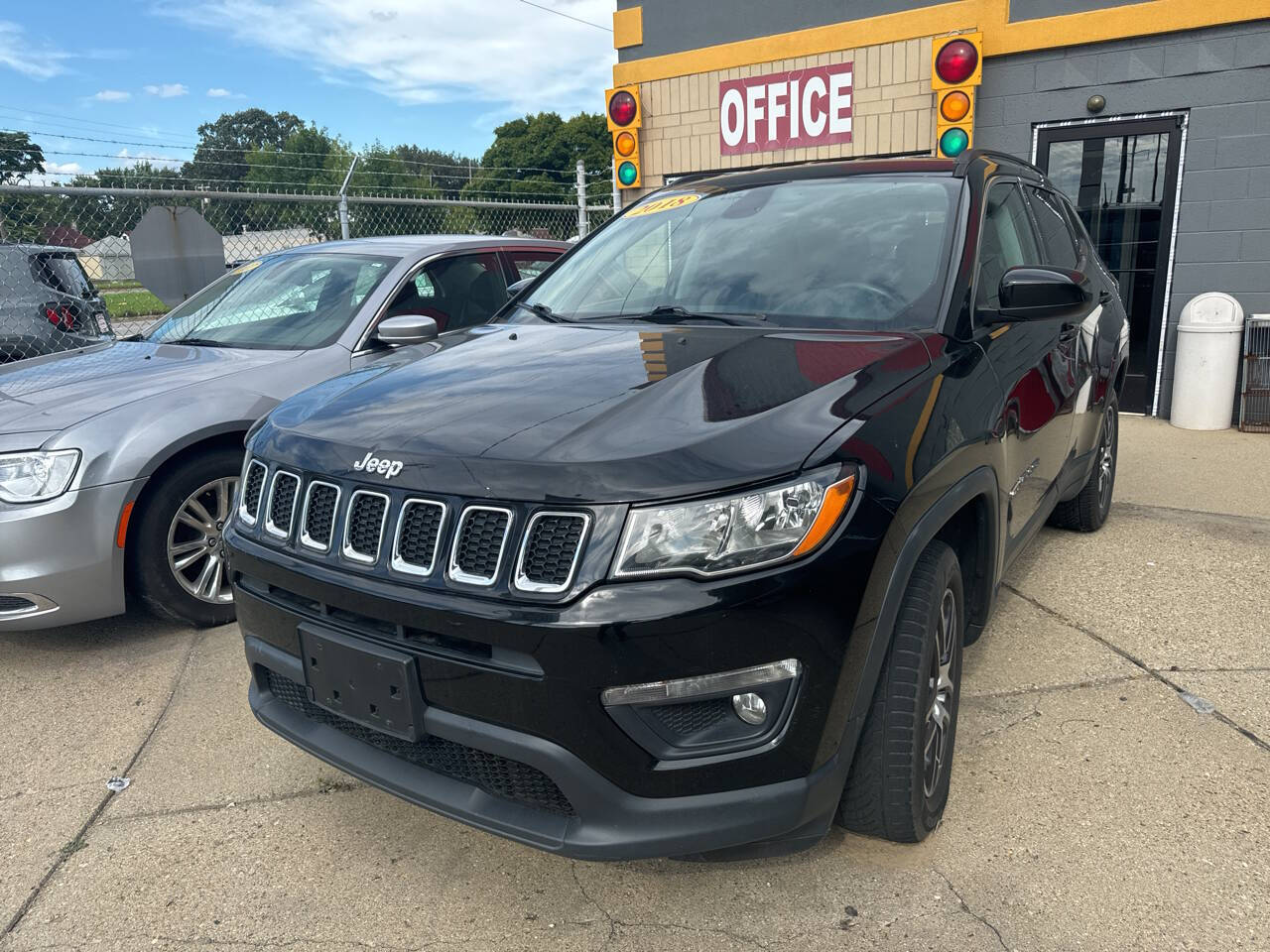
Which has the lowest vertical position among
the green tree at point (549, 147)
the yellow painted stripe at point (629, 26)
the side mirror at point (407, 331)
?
the side mirror at point (407, 331)

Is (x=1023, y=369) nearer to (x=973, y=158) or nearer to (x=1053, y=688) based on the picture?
(x=973, y=158)

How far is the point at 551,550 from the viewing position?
188 centimetres

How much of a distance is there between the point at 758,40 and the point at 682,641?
27.4ft

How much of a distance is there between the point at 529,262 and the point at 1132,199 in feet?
16.8

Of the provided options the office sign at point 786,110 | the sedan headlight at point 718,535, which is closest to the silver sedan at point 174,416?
the sedan headlight at point 718,535

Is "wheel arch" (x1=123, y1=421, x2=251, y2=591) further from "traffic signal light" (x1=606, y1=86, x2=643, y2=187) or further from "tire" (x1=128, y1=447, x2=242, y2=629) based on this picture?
"traffic signal light" (x1=606, y1=86, x2=643, y2=187)

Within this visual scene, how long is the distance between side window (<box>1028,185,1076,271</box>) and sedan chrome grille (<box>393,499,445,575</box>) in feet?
9.28

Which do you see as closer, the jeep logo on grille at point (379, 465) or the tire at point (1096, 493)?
the jeep logo on grille at point (379, 465)

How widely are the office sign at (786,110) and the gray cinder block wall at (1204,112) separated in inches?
60.5

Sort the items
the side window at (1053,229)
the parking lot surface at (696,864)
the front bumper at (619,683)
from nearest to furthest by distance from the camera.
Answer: the front bumper at (619,683), the parking lot surface at (696,864), the side window at (1053,229)

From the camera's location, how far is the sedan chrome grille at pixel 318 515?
7.22ft

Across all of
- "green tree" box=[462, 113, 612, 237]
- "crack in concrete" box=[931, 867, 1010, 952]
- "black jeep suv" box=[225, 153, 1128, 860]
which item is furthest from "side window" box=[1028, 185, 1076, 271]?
"green tree" box=[462, 113, 612, 237]

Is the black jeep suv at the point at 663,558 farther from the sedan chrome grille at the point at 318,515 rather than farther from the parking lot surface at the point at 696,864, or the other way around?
the parking lot surface at the point at 696,864

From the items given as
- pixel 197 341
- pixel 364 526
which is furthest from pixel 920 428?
pixel 197 341
